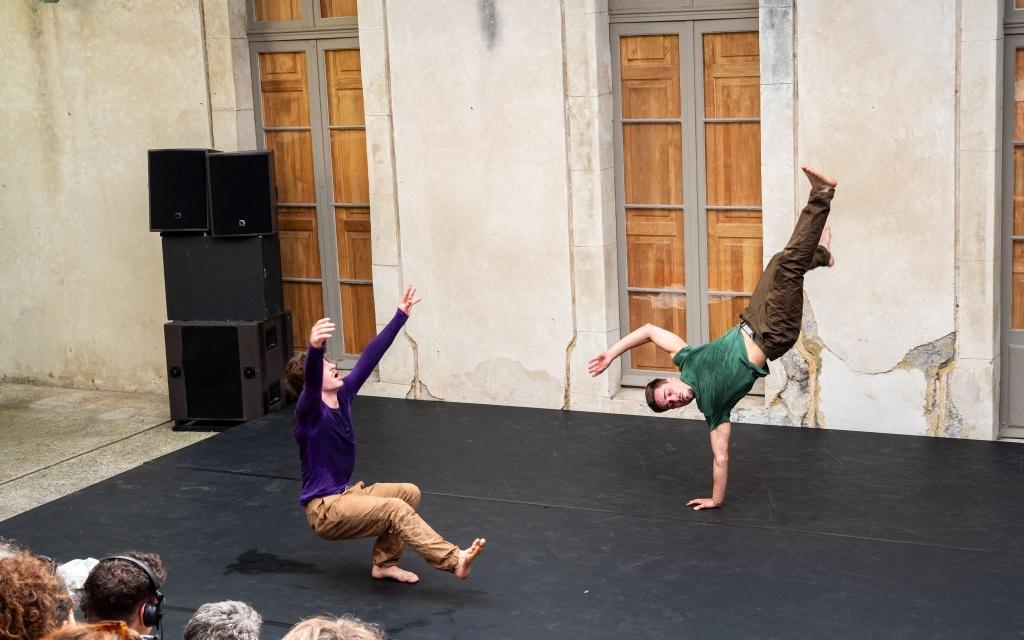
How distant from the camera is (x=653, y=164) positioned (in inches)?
308

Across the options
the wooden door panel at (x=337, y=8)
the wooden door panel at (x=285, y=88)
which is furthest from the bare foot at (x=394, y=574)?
the wooden door panel at (x=337, y=8)

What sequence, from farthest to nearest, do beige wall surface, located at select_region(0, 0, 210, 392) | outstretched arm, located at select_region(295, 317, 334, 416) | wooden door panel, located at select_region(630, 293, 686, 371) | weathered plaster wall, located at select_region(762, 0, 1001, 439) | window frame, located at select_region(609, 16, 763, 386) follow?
1. beige wall surface, located at select_region(0, 0, 210, 392)
2. wooden door panel, located at select_region(630, 293, 686, 371)
3. window frame, located at select_region(609, 16, 763, 386)
4. weathered plaster wall, located at select_region(762, 0, 1001, 439)
5. outstretched arm, located at select_region(295, 317, 334, 416)

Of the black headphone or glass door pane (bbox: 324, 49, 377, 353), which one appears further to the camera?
glass door pane (bbox: 324, 49, 377, 353)

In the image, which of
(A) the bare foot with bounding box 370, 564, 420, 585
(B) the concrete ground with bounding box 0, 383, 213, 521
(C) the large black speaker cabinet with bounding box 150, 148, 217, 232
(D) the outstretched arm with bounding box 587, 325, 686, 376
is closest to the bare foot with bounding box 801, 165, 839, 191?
(D) the outstretched arm with bounding box 587, 325, 686, 376

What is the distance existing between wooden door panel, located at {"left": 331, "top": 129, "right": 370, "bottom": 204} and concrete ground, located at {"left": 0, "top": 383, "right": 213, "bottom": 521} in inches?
71.7

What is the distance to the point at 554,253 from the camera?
26.0 feet

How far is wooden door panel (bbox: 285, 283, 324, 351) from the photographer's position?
29.4 feet

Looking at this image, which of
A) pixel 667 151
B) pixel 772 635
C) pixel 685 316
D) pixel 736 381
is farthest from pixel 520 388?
pixel 772 635

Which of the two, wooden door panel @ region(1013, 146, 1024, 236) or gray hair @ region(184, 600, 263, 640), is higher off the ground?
wooden door panel @ region(1013, 146, 1024, 236)

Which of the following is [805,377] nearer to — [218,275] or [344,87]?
[344,87]

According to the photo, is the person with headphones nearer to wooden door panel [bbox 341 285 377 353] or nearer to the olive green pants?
the olive green pants

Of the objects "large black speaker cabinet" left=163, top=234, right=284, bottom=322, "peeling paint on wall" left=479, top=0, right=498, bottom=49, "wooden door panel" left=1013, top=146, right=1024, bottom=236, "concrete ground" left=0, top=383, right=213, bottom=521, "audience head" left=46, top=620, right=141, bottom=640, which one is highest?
"peeling paint on wall" left=479, top=0, right=498, bottom=49

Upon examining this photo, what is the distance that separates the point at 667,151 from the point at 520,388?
1706mm

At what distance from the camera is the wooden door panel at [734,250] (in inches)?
301
